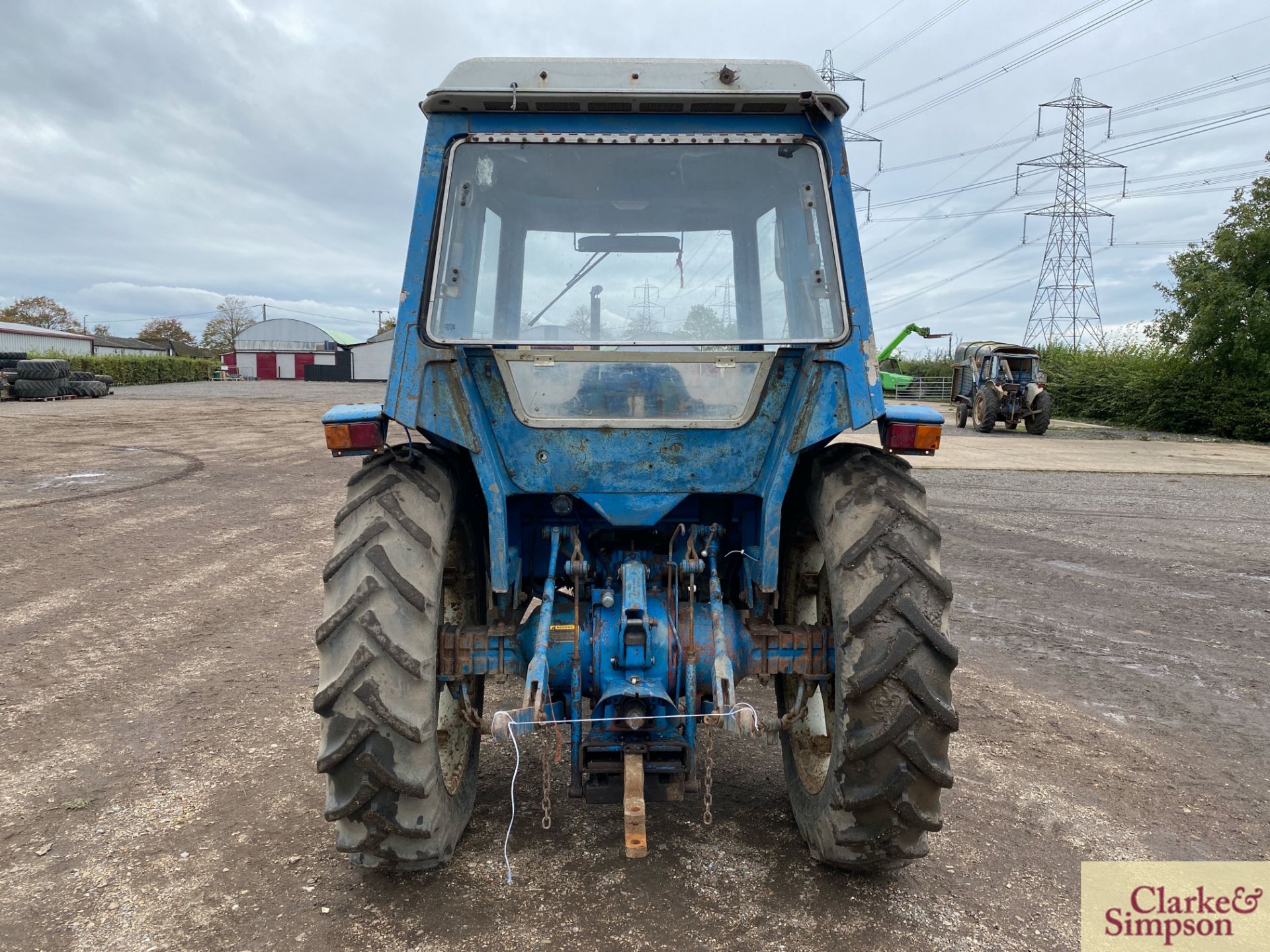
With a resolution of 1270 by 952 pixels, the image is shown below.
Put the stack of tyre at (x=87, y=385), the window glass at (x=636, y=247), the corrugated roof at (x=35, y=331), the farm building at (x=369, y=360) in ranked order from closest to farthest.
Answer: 1. the window glass at (x=636, y=247)
2. the stack of tyre at (x=87, y=385)
3. the corrugated roof at (x=35, y=331)
4. the farm building at (x=369, y=360)

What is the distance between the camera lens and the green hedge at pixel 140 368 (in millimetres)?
39562

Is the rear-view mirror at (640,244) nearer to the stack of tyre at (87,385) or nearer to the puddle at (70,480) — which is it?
the puddle at (70,480)

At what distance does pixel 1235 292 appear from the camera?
2364cm

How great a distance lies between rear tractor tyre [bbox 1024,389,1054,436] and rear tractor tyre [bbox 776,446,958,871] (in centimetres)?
2175

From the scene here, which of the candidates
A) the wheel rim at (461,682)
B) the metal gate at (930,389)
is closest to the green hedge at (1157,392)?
the metal gate at (930,389)

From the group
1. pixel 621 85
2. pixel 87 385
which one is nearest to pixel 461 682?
pixel 621 85

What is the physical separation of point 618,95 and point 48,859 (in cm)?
321

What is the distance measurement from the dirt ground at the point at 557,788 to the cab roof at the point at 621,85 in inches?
100

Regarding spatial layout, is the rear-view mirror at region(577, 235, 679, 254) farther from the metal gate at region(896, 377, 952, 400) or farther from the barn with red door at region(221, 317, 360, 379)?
the barn with red door at region(221, 317, 360, 379)

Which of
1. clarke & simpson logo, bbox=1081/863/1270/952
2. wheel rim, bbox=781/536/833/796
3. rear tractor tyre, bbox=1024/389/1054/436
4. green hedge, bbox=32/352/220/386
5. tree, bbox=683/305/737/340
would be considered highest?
green hedge, bbox=32/352/220/386

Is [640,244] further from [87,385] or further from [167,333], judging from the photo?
[167,333]

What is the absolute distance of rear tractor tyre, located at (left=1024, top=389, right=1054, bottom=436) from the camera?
871 inches

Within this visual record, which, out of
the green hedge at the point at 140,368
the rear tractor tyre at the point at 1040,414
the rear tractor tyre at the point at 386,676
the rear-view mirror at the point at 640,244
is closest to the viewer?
the rear tractor tyre at the point at 386,676

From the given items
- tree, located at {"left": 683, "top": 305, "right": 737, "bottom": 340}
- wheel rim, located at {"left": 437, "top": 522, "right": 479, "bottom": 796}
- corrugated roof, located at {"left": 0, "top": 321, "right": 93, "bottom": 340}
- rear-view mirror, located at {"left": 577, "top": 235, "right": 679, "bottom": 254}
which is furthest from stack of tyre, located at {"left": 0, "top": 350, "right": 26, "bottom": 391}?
tree, located at {"left": 683, "top": 305, "right": 737, "bottom": 340}
